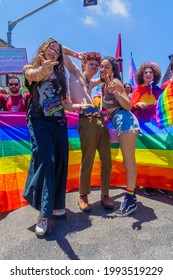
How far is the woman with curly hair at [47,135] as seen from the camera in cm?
261

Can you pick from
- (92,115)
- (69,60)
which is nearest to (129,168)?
(92,115)

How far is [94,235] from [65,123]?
1.11m

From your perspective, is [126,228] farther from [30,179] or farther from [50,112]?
[50,112]

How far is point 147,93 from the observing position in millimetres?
3822

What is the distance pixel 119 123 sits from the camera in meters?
3.00

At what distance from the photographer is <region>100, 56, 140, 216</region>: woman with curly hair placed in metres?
2.97

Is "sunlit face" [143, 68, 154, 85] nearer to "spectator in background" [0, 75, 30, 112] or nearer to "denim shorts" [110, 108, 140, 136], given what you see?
"denim shorts" [110, 108, 140, 136]

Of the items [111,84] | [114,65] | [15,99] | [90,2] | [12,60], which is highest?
[90,2]

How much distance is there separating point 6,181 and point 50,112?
1.16 metres

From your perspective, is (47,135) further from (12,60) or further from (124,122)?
(12,60)

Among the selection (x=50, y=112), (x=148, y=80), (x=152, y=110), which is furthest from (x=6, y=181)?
(x=148, y=80)

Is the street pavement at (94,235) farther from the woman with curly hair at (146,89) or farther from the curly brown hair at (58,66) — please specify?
the curly brown hair at (58,66)

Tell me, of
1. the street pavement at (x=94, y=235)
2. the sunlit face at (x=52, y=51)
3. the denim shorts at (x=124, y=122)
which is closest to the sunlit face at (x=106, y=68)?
the denim shorts at (x=124, y=122)

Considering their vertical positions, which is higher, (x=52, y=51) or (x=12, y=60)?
(x=12, y=60)
